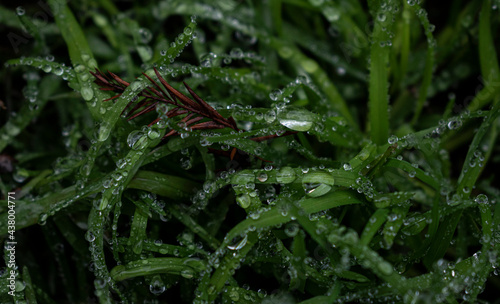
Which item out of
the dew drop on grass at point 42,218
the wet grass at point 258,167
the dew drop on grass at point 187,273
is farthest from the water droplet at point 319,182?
the dew drop on grass at point 42,218

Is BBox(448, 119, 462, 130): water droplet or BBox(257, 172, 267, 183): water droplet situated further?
BBox(448, 119, 462, 130): water droplet

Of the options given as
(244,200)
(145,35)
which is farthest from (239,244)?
(145,35)

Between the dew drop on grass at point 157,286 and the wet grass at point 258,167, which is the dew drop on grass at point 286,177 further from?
the dew drop on grass at point 157,286

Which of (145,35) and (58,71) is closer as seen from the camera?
(58,71)

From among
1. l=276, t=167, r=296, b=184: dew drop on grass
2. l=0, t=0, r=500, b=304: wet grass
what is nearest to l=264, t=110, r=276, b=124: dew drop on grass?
l=0, t=0, r=500, b=304: wet grass

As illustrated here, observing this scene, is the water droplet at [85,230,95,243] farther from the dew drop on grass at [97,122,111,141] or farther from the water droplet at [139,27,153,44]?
the water droplet at [139,27,153,44]

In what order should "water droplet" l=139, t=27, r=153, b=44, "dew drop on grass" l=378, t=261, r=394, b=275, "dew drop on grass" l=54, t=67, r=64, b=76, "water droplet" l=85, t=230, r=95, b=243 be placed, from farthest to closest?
"water droplet" l=139, t=27, r=153, b=44, "dew drop on grass" l=54, t=67, r=64, b=76, "water droplet" l=85, t=230, r=95, b=243, "dew drop on grass" l=378, t=261, r=394, b=275

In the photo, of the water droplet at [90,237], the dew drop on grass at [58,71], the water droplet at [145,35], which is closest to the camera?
the water droplet at [90,237]

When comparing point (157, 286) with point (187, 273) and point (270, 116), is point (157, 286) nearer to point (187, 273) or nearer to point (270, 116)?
point (187, 273)

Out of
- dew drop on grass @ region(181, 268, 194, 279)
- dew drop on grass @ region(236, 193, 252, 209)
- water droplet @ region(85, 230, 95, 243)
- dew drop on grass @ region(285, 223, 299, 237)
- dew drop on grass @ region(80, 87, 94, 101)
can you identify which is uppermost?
dew drop on grass @ region(80, 87, 94, 101)
